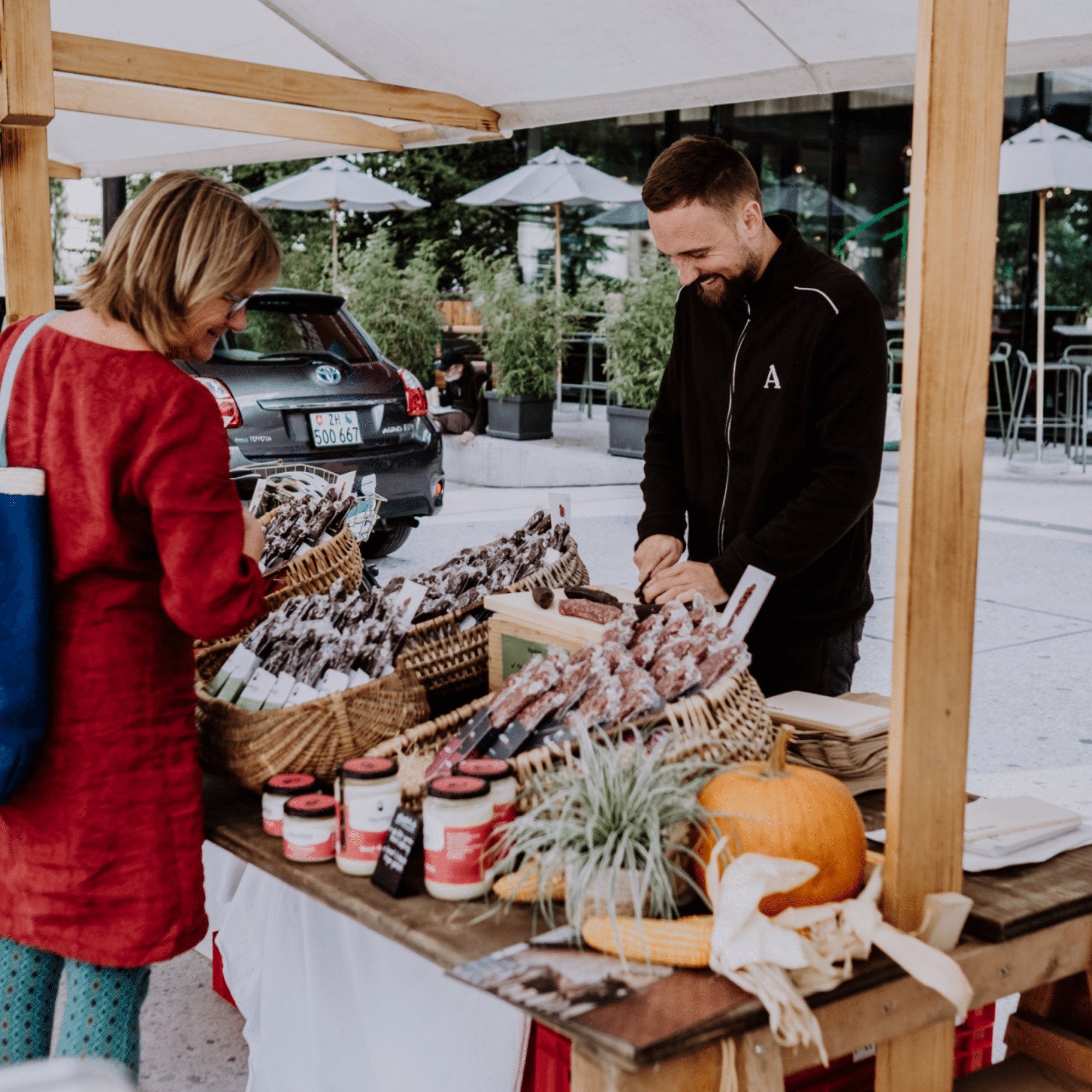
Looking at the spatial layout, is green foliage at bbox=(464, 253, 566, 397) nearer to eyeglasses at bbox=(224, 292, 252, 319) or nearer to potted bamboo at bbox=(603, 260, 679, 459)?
potted bamboo at bbox=(603, 260, 679, 459)

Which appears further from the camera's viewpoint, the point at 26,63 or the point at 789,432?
the point at 26,63

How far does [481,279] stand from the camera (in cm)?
1323

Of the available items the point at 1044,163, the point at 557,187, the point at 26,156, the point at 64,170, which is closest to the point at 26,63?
the point at 26,156

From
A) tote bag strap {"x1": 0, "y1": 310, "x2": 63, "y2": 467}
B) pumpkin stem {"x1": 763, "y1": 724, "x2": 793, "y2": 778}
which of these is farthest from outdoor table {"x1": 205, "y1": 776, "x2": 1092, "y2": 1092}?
tote bag strap {"x1": 0, "y1": 310, "x2": 63, "y2": 467}

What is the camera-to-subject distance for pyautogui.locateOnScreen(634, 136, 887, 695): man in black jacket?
2615mm

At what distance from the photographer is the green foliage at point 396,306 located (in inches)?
563

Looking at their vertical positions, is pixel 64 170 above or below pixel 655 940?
above

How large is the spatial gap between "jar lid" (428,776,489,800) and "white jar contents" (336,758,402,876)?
12 cm

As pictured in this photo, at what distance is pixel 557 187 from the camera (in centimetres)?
1410

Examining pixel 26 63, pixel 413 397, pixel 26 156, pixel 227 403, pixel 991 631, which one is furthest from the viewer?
pixel 413 397

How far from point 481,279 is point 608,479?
294cm

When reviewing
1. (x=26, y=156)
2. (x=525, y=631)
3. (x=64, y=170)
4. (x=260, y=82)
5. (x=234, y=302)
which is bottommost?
(x=525, y=631)

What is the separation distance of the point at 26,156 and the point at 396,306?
10.8 m

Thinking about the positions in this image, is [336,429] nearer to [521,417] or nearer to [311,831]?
[521,417]
